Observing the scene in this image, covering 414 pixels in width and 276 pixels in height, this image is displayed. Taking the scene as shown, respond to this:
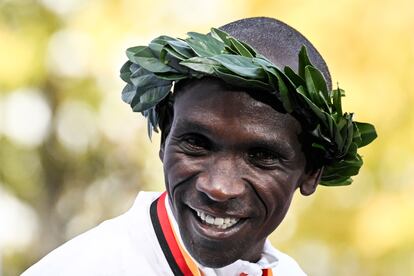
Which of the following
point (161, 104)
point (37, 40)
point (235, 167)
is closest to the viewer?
point (235, 167)

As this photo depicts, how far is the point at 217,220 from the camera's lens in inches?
136

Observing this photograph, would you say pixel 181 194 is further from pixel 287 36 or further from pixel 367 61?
pixel 367 61

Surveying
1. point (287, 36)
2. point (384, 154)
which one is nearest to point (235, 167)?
point (287, 36)

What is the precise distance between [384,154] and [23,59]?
9.49ft

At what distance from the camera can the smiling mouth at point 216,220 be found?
3.45 metres

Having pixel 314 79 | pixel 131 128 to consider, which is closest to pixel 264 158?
pixel 314 79

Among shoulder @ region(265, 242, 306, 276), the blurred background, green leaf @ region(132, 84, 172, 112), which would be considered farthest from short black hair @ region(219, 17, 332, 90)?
the blurred background

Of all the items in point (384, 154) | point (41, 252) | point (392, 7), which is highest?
point (392, 7)

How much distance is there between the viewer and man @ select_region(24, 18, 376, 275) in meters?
3.44

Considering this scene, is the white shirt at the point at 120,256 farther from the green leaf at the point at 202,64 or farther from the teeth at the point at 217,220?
the green leaf at the point at 202,64

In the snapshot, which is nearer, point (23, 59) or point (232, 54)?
point (232, 54)

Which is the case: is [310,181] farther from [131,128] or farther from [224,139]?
[131,128]

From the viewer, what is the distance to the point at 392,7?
8594mm

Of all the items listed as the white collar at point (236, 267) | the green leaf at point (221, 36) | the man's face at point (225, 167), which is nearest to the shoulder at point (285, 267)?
the white collar at point (236, 267)
